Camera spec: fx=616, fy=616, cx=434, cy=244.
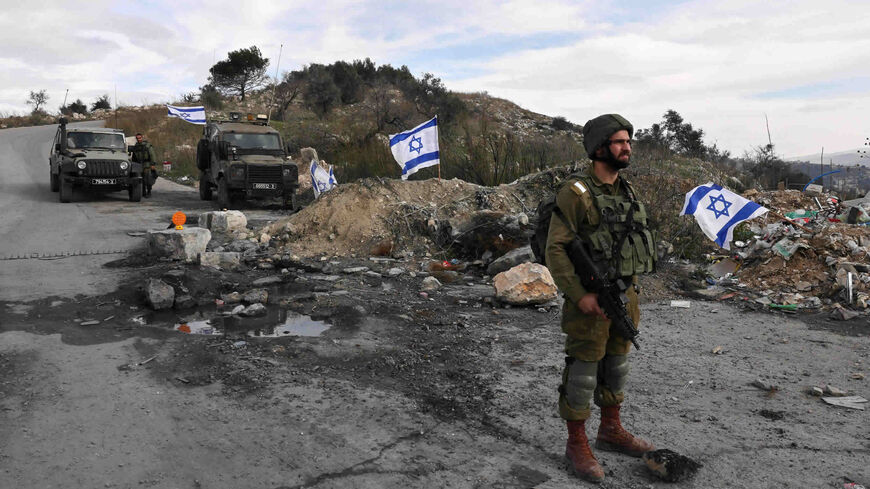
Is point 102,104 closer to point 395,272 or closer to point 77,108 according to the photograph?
point 77,108

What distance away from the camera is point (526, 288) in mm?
6426

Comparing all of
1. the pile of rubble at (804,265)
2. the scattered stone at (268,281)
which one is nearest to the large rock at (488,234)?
the pile of rubble at (804,265)

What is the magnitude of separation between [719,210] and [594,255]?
5535 millimetres

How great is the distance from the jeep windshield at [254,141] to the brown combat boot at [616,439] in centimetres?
1223

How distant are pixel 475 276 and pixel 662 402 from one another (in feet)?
13.6

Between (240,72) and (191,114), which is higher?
(240,72)

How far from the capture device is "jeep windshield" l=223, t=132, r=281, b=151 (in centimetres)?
1394


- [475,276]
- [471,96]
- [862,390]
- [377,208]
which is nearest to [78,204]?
[377,208]

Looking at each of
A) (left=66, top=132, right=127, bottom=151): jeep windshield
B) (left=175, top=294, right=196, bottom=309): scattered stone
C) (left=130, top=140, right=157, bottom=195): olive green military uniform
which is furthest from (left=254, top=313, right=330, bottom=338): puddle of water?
(left=130, top=140, right=157, bottom=195): olive green military uniform

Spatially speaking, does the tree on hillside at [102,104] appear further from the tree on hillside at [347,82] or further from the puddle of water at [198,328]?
the puddle of water at [198,328]

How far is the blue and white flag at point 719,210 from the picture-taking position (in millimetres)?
7625

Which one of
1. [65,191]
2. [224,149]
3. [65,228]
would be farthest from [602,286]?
[65,191]

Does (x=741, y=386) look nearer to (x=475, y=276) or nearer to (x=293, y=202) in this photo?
(x=475, y=276)

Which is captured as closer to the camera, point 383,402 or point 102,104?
point 383,402
